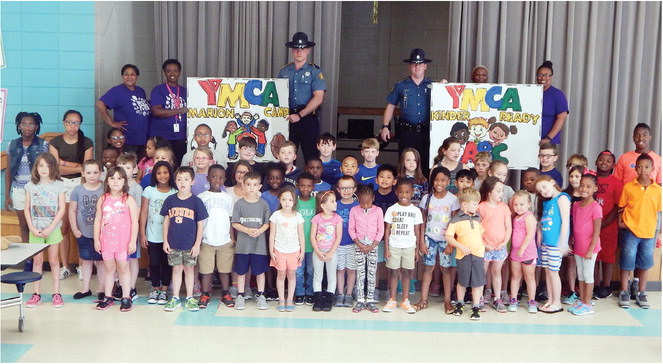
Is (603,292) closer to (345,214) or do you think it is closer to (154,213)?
(345,214)

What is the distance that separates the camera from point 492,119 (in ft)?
22.0

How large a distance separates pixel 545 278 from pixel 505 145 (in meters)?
1.30

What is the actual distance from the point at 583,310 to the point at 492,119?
1946 mm

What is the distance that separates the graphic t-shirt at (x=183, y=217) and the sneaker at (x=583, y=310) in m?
2.92

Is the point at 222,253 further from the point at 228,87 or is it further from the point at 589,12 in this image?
the point at 589,12

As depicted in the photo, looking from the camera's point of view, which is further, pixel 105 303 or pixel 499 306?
pixel 499 306

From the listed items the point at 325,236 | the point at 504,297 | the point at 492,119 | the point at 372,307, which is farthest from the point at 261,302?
the point at 492,119

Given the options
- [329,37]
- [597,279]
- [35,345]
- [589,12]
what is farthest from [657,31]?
[35,345]

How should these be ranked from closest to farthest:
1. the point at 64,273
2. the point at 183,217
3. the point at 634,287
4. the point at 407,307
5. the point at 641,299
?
the point at 183,217 → the point at 407,307 → the point at 641,299 → the point at 634,287 → the point at 64,273

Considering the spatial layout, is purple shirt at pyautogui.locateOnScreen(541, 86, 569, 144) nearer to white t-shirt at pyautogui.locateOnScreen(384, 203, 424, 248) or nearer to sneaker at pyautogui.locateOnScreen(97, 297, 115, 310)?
white t-shirt at pyautogui.locateOnScreen(384, 203, 424, 248)

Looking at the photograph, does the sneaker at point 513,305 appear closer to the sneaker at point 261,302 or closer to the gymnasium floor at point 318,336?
the gymnasium floor at point 318,336

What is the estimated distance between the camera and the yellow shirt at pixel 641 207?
579cm

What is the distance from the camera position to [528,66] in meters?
7.62

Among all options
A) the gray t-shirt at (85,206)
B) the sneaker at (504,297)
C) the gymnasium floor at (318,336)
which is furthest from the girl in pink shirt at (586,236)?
the gray t-shirt at (85,206)
